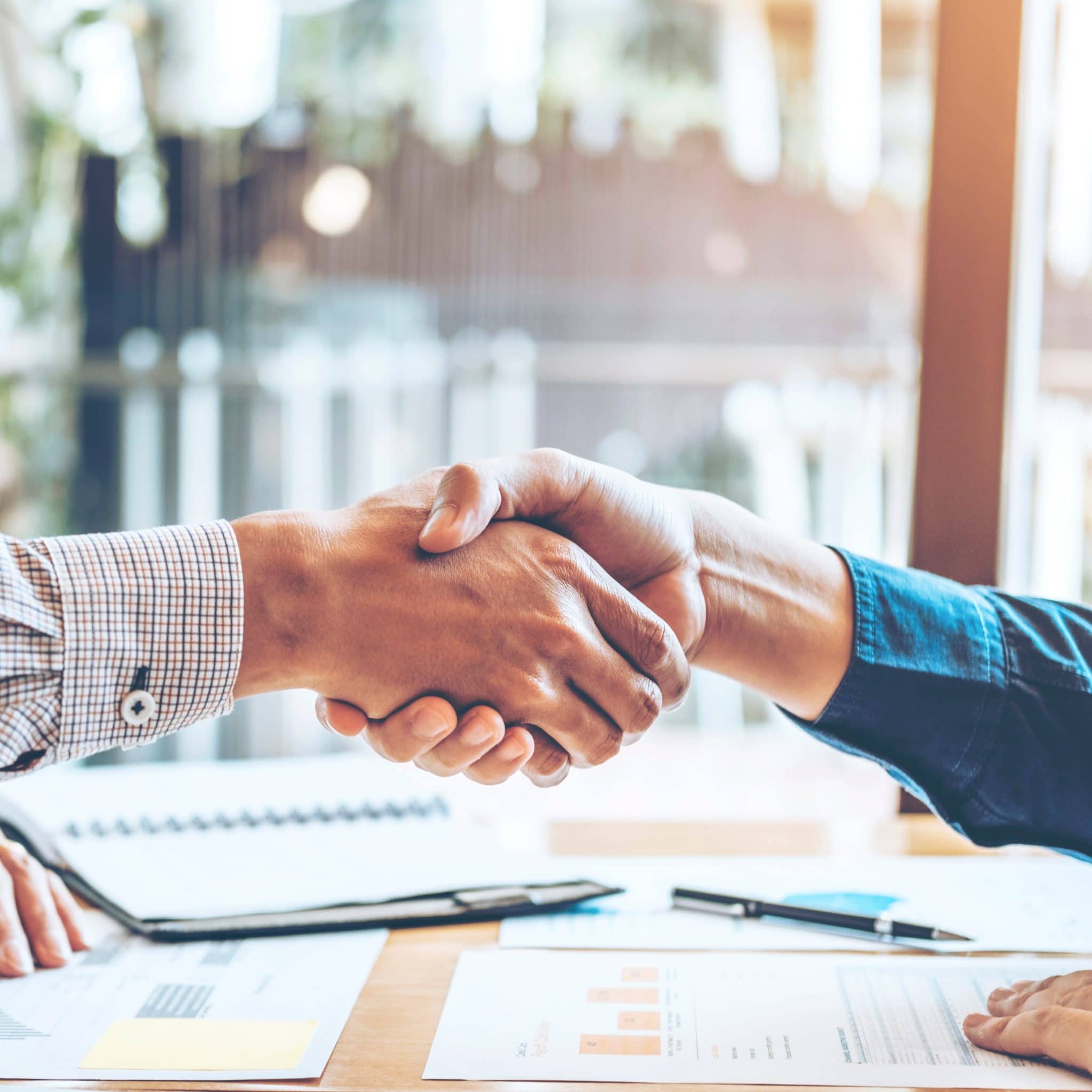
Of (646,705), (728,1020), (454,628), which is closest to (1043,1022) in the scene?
(728,1020)

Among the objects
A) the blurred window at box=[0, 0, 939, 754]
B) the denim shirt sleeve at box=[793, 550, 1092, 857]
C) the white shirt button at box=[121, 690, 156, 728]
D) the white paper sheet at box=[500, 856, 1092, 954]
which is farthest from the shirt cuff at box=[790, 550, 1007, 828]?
the blurred window at box=[0, 0, 939, 754]

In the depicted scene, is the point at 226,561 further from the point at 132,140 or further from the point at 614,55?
the point at 132,140

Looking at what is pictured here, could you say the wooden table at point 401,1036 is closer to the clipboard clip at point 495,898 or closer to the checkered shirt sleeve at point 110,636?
the clipboard clip at point 495,898

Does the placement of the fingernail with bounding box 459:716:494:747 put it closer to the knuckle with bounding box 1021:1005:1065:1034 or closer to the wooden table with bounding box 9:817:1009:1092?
the wooden table with bounding box 9:817:1009:1092

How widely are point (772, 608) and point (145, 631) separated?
1.53 ft

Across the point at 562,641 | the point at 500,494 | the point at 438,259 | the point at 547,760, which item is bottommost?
the point at 547,760

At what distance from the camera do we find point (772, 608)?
0.85 meters

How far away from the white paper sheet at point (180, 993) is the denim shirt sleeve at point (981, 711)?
0.40 m

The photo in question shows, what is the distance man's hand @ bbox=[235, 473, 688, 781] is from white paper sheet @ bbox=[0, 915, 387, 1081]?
0.18m

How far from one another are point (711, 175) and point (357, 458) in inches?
40.7

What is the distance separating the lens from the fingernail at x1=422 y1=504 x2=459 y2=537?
76 centimetres

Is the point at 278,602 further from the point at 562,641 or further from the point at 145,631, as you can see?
the point at 562,641

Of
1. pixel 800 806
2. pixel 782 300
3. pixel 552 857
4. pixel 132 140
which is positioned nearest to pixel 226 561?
pixel 552 857

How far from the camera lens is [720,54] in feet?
7.54
